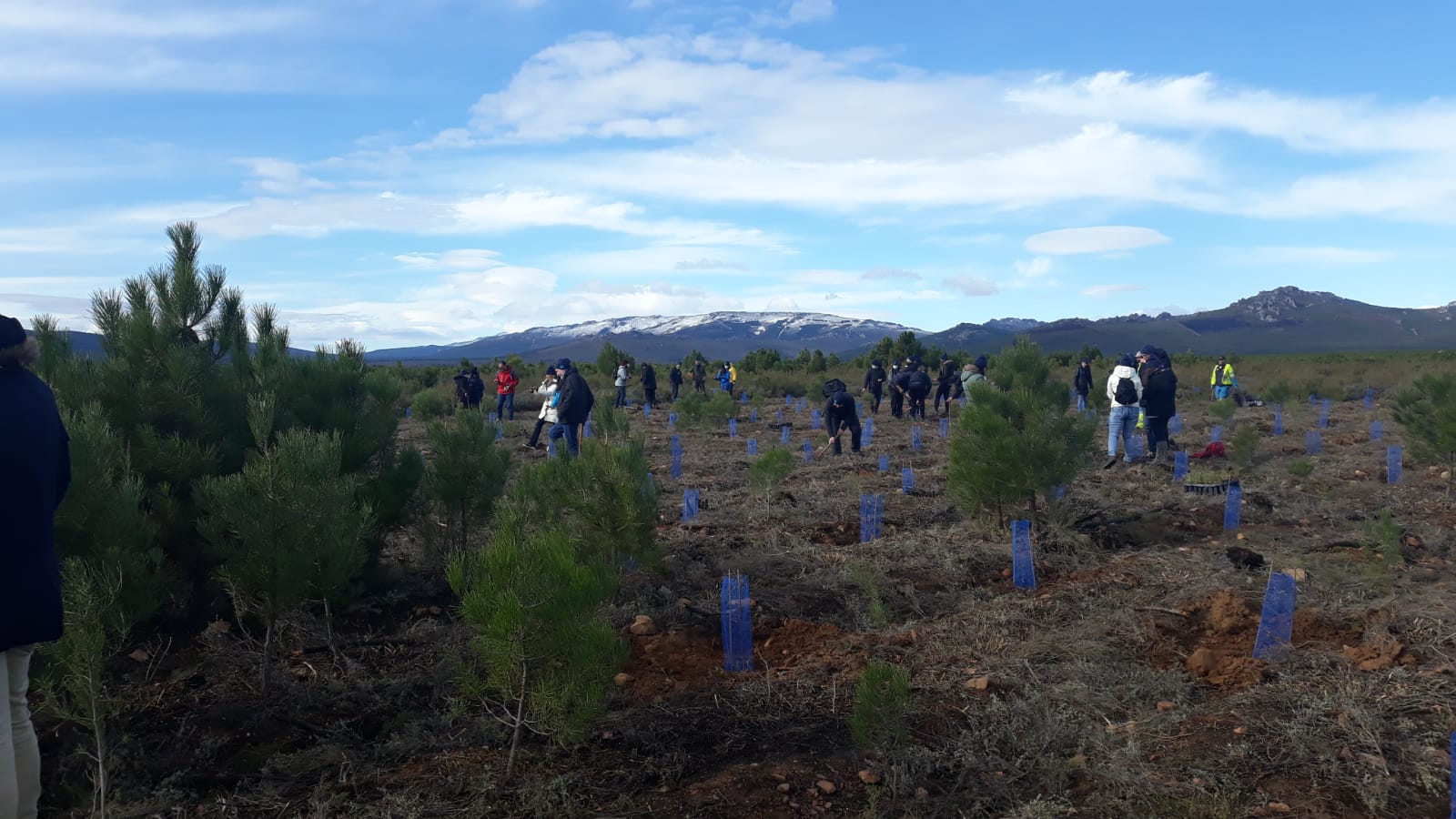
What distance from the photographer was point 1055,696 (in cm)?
426

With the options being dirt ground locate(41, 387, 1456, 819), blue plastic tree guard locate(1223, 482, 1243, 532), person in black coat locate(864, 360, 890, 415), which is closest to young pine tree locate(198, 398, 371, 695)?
dirt ground locate(41, 387, 1456, 819)

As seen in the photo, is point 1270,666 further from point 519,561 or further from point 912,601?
point 519,561

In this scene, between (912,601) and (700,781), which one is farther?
(912,601)

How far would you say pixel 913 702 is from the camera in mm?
4230

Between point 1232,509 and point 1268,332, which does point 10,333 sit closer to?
point 1232,509

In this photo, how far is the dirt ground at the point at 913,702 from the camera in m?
3.46

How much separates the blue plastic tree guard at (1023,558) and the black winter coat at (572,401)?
5.69 metres

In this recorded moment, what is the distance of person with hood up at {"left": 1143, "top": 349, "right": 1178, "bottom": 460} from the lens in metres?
11.3

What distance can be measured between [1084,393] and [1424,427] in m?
9.45

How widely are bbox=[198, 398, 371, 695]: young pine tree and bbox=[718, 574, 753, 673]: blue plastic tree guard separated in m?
1.77

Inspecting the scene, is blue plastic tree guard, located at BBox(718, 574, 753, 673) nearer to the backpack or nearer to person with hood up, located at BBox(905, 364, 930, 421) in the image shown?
the backpack

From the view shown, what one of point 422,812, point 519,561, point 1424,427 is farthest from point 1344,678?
point 1424,427

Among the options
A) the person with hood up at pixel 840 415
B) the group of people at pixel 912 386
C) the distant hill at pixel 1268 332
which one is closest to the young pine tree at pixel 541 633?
the person with hood up at pixel 840 415

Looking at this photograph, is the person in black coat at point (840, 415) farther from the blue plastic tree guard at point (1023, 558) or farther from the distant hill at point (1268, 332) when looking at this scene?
the distant hill at point (1268, 332)
